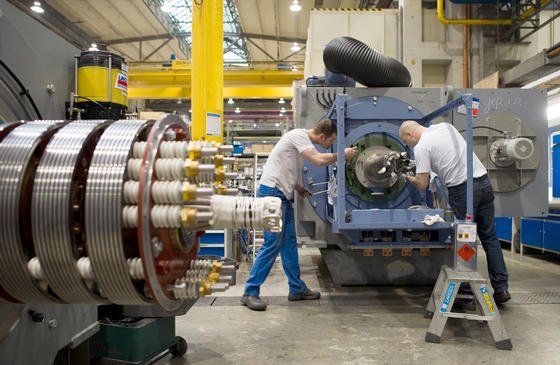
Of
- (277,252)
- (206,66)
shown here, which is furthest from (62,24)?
(277,252)

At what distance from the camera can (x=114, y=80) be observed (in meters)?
1.74

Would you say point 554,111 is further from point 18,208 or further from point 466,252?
point 18,208

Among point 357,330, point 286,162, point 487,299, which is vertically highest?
point 286,162

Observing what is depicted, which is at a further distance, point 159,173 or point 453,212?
point 453,212

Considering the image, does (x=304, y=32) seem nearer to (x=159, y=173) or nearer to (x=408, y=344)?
(x=408, y=344)

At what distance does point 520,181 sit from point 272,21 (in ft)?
20.2

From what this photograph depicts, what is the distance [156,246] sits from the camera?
781 millimetres

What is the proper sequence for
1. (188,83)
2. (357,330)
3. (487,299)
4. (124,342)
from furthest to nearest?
(188,83)
(357,330)
(487,299)
(124,342)

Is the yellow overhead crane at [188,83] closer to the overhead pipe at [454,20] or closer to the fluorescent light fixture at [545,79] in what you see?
the overhead pipe at [454,20]

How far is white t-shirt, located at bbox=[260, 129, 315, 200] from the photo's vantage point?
3051 millimetres

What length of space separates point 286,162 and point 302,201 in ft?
1.56

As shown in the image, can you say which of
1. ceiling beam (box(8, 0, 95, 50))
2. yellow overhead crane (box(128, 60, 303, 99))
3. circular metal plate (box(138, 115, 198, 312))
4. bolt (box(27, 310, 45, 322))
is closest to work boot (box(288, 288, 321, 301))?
bolt (box(27, 310, 45, 322))

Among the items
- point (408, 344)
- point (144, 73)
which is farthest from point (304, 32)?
point (408, 344)

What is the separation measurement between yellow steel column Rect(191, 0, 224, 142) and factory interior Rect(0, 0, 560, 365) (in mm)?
18
